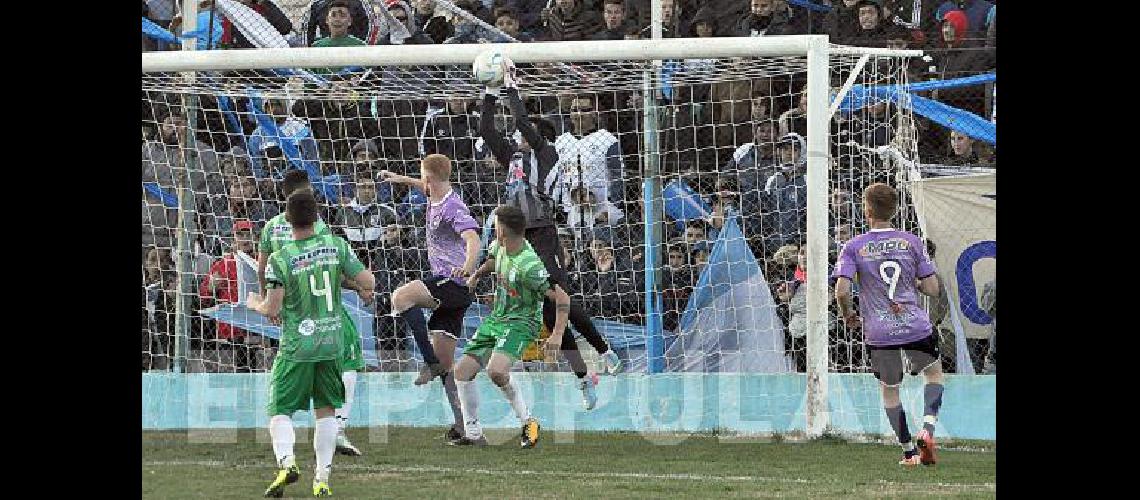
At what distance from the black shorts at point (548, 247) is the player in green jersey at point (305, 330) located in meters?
3.54

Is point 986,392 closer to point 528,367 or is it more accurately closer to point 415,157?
point 528,367

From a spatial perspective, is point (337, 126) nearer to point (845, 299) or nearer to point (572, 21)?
point (572, 21)

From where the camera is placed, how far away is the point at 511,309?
477 inches

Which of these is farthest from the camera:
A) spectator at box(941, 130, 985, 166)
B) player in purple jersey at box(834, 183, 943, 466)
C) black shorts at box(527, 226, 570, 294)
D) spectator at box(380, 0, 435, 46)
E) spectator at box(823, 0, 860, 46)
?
spectator at box(380, 0, 435, 46)

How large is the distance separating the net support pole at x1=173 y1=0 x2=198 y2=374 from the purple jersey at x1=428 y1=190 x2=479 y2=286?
2.97m

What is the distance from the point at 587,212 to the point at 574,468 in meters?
4.36

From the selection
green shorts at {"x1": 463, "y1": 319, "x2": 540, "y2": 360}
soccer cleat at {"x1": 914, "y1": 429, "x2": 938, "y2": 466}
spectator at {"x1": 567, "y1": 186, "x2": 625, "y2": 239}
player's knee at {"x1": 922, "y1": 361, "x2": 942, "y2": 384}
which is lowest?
soccer cleat at {"x1": 914, "y1": 429, "x2": 938, "y2": 466}

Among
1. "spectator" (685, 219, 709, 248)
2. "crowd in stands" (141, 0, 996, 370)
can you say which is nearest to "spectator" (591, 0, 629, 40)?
"crowd in stands" (141, 0, 996, 370)

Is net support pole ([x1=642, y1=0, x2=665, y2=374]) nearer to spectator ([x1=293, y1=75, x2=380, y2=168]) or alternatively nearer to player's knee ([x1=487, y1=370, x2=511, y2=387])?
player's knee ([x1=487, y1=370, x2=511, y2=387])

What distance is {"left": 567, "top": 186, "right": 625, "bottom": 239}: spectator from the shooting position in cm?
1488

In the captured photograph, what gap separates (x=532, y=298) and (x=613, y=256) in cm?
273

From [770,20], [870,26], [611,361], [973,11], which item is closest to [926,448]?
[611,361]

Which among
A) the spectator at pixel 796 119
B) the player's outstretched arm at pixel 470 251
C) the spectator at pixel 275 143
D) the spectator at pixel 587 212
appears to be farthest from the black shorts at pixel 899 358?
the spectator at pixel 275 143

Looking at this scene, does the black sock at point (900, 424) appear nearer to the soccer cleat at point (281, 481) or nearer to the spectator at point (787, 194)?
the spectator at point (787, 194)
